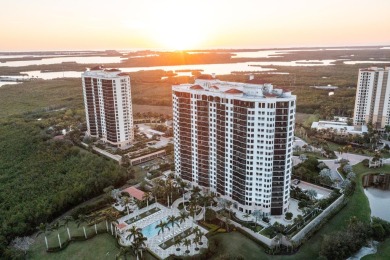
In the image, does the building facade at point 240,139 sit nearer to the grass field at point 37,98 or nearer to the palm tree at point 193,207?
the palm tree at point 193,207

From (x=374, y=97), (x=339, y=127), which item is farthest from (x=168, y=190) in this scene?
(x=374, y=97)

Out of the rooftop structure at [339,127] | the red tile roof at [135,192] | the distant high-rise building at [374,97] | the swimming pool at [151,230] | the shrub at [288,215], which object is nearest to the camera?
the swimming pool at [151,230]

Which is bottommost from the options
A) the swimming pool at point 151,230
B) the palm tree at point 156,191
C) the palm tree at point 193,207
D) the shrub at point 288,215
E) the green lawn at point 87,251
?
the green lawn at point 87,251

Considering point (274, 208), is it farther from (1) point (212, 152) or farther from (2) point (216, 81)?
(2) point (216, 81)

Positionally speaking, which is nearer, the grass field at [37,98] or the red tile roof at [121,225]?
the red tile roof at [121,225]

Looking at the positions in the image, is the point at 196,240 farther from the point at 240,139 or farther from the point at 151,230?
the point at 240,139

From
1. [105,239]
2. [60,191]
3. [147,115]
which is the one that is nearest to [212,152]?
[105,239]

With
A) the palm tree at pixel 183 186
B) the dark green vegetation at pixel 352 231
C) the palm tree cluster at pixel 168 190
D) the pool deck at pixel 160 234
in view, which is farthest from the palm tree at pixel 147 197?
the dark green vegetation at pixel 352 231
